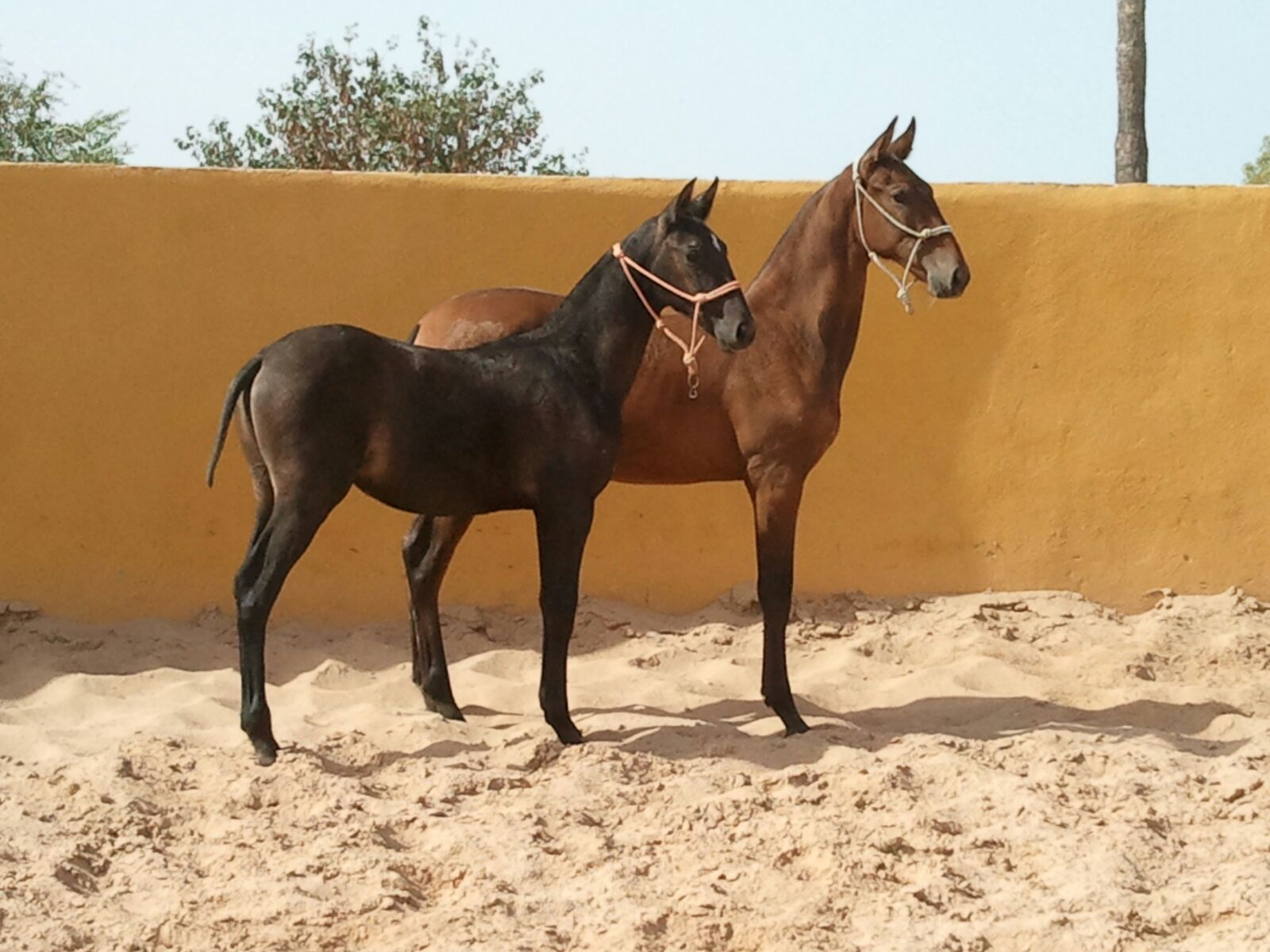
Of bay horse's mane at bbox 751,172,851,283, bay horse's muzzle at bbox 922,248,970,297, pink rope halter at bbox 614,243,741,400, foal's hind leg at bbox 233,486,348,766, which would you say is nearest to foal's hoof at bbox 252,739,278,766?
foal's hind leg at bbox 233,486,348,766

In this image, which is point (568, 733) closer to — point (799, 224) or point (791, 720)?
point (791, 720)

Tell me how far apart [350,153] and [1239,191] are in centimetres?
1362

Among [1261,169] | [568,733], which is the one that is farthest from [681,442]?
[1261,169]

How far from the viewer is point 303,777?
16.5ft

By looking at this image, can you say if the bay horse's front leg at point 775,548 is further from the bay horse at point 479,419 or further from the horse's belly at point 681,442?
the bay horse at point 479,419

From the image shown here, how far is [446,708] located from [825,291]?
2.15 m

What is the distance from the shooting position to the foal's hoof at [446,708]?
236 inches

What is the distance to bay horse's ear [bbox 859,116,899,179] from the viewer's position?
604 cm

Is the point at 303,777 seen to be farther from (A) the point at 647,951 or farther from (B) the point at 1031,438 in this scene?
(B) the point at 1031,438

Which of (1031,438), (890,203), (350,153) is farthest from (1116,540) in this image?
(350,153)

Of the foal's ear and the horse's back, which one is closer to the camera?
the foal's ear

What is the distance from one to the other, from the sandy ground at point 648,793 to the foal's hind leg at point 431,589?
121 mm

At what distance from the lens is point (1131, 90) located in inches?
440

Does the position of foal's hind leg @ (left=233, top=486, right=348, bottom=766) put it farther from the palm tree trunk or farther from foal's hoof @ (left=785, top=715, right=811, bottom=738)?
the palm tree trunk
